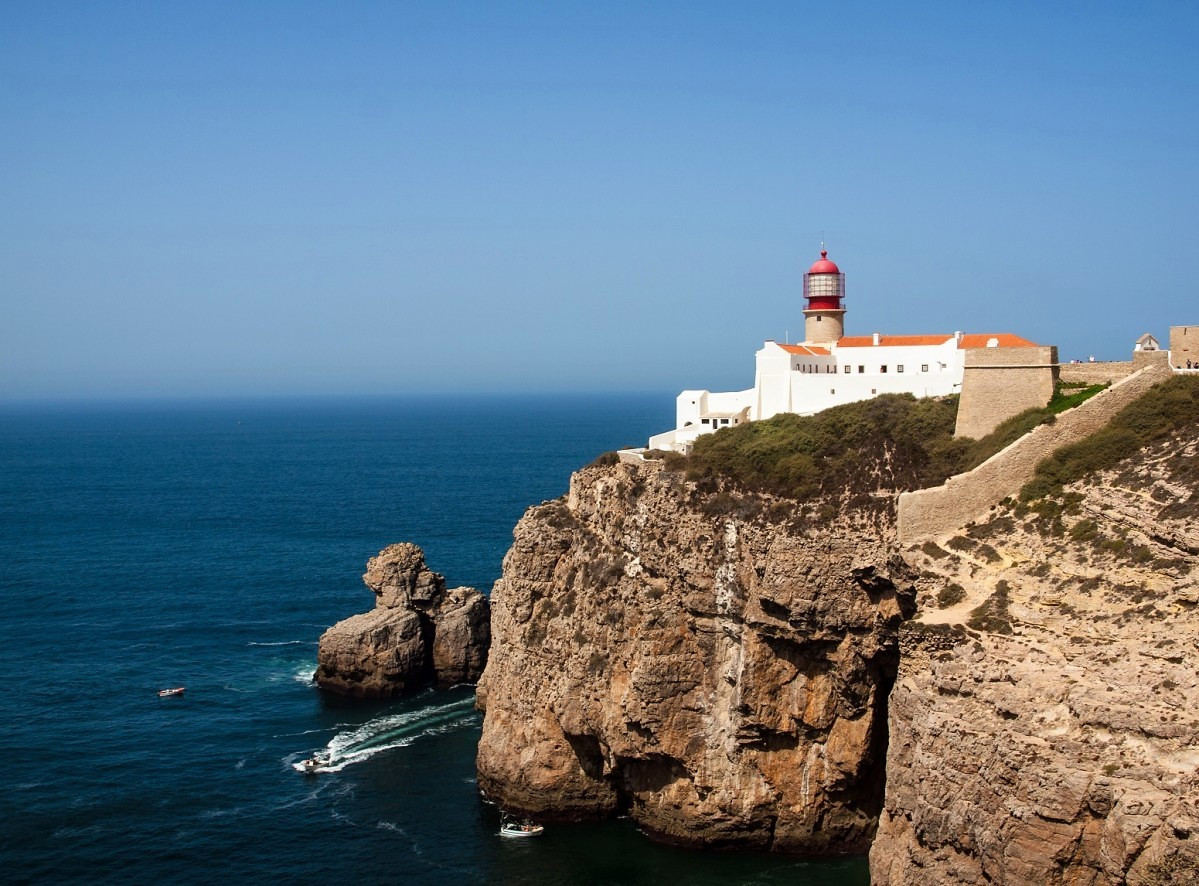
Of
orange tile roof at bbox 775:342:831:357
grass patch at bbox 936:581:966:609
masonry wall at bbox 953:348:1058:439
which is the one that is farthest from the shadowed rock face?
grass patch at bbox 936:581:966:609

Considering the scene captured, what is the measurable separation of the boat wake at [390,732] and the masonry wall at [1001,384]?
76.4 feet

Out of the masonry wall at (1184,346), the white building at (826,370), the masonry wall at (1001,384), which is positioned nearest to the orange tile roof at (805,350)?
the white building at (826,370)

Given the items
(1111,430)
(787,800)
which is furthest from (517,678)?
(1111,430)

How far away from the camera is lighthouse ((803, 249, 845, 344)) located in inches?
2039

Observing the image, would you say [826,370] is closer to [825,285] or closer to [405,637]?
[825,285]

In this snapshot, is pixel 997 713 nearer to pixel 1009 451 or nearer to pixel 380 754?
pixel 1009 451

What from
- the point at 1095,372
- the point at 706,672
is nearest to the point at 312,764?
the point at 706,672

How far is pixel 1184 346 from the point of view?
126 feet

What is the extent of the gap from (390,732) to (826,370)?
77.6 ft

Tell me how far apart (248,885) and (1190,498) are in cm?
2848

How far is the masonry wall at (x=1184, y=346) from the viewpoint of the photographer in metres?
38.2

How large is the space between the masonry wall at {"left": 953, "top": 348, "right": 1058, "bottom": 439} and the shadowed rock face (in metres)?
24.2

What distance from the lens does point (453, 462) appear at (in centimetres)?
13988

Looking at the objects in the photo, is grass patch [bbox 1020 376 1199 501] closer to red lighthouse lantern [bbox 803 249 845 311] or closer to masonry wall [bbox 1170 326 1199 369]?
masonry wall [bbox 1170 326 1199 369]
